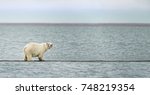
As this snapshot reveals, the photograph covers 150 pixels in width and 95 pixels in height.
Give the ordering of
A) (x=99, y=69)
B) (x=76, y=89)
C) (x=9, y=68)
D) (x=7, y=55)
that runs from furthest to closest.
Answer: (x=7, y=55) < (x=9, y=68) < (x=99, y=69) < (x=76, y=89)

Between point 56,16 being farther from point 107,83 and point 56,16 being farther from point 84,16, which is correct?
point 107,83

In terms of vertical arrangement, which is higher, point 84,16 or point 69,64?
point 84,16

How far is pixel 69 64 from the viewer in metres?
3.94

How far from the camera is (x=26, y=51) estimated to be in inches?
151

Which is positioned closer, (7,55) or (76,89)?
(76,89)

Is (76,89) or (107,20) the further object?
(107,20)

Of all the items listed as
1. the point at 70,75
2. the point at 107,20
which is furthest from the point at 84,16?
the point at 70,75

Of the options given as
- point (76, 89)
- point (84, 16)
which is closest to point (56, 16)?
point (84, 16)

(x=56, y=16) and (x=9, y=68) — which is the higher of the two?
(x=56, y=16)

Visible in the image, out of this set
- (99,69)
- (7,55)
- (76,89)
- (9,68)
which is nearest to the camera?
(76,89)

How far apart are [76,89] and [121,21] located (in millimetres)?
1082

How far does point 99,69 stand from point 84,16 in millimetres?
436

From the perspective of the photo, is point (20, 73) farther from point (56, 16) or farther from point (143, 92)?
point (143, 92)

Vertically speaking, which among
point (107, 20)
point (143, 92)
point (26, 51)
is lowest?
point (143, 92)
